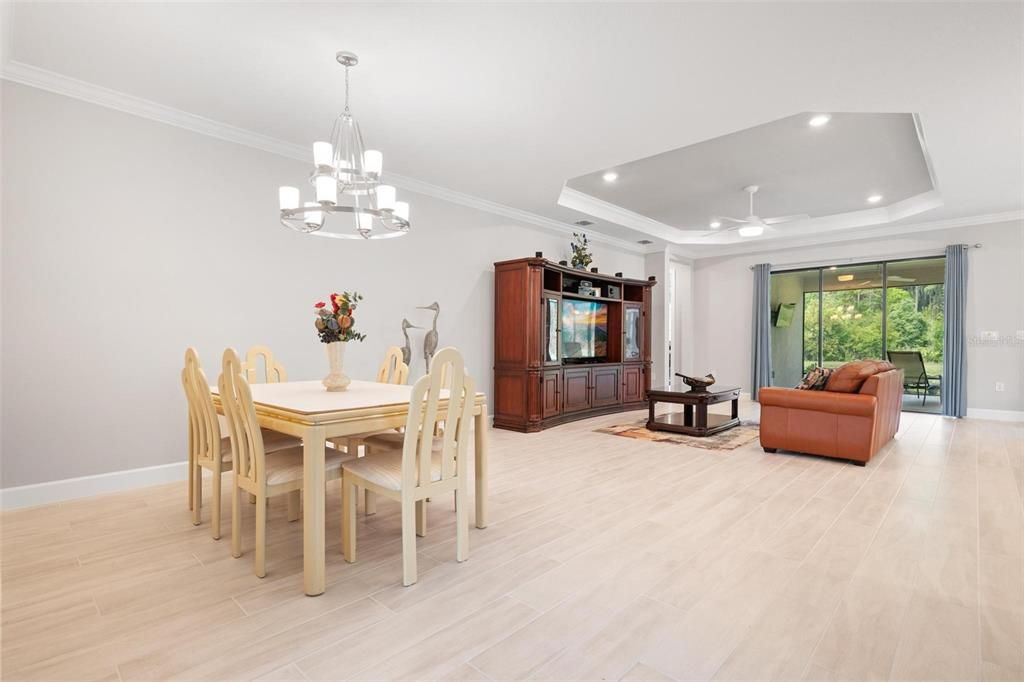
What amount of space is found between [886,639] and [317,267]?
14.2 ft

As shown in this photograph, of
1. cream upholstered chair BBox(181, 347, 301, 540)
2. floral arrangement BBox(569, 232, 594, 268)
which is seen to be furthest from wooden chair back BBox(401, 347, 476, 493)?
floral arrangement BBox(569, 232, 594, 268)

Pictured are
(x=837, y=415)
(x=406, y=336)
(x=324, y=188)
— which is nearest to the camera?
(x=324, y=188)

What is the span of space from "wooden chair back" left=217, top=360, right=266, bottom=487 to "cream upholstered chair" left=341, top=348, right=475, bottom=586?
1.25 feet

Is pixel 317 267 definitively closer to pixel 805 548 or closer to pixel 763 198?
pixel 805 548

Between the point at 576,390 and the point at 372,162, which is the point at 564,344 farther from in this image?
the point at 372,162

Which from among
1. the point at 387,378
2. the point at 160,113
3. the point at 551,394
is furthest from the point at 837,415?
the point at 160,113

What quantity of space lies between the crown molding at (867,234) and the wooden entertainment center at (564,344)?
7.06ft

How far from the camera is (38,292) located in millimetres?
3098

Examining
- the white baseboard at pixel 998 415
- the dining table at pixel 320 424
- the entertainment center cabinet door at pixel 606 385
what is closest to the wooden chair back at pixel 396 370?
the dining table at pixel 320 424

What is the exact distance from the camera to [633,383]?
7.36m

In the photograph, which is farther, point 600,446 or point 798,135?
point 600,446

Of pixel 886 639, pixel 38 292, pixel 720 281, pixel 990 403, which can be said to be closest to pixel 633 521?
pixel 886 639

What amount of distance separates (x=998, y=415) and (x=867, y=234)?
112 inches

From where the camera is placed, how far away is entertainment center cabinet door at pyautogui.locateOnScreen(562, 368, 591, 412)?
612 cm
